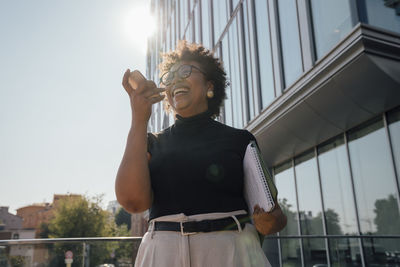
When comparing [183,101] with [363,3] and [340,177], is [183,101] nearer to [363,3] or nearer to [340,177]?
[363,3]

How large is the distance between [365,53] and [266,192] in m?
5.40

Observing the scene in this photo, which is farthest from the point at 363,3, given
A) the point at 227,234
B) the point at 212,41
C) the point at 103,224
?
the point at 103,224

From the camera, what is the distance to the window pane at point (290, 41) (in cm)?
812

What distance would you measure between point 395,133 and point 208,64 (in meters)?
6.67

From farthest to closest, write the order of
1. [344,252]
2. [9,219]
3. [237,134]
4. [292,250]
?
[9,219] < [344,252] < [292,250] < [237,134]

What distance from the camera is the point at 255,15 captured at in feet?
34.6

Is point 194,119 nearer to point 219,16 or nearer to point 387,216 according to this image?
point 387,216

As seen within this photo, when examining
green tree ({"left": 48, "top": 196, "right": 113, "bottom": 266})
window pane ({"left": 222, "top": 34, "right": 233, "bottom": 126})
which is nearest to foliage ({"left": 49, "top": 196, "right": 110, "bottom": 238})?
green tree ({"left": 48, "top": 196, "right": 113, "bottom": 266})

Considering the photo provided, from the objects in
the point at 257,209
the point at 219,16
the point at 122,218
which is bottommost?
the point at 257,209

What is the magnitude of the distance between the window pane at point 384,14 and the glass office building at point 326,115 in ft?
0.06

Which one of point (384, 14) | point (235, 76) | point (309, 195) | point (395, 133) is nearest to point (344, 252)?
point (395, 133)

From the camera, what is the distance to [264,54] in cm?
986

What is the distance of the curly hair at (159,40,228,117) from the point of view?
171cm

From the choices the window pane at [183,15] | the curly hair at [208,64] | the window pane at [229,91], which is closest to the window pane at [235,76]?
the window pane at [229,91]
